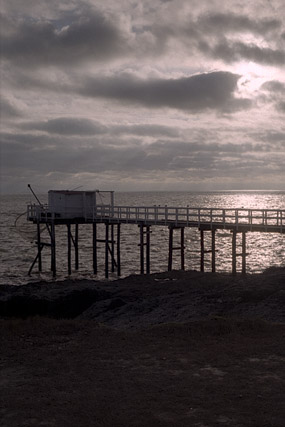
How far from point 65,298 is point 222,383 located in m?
14.5

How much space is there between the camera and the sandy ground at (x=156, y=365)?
8.92m

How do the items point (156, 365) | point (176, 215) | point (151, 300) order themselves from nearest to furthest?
point (156, 365)
point (151, 300)
point (176, 215)

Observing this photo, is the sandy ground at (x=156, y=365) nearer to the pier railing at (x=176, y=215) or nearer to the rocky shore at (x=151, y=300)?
the rocky shore at (x=151, y=300)

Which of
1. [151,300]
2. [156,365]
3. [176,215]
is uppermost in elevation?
[176,215]

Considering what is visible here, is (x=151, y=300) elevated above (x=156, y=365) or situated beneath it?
situated beneath

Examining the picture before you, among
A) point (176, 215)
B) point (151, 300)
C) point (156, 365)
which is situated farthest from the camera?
point (176, 215)

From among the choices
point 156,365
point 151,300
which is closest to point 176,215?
point 151,300

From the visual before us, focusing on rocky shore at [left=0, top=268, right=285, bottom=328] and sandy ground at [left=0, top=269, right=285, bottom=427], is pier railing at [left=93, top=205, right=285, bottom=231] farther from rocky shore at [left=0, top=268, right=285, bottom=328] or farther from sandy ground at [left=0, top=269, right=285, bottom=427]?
sandy ground at [left=0, top=269, right=285, bottom=427]

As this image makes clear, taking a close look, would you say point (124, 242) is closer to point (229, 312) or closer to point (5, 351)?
point (229, 312)

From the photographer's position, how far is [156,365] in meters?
11.9

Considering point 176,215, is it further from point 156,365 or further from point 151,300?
point 156,365

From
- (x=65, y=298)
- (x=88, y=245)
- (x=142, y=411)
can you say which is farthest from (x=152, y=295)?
(x=88, y=245)

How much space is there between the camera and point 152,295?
22.9 metres

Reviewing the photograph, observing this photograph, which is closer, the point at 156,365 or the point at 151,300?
the point at 156,365
